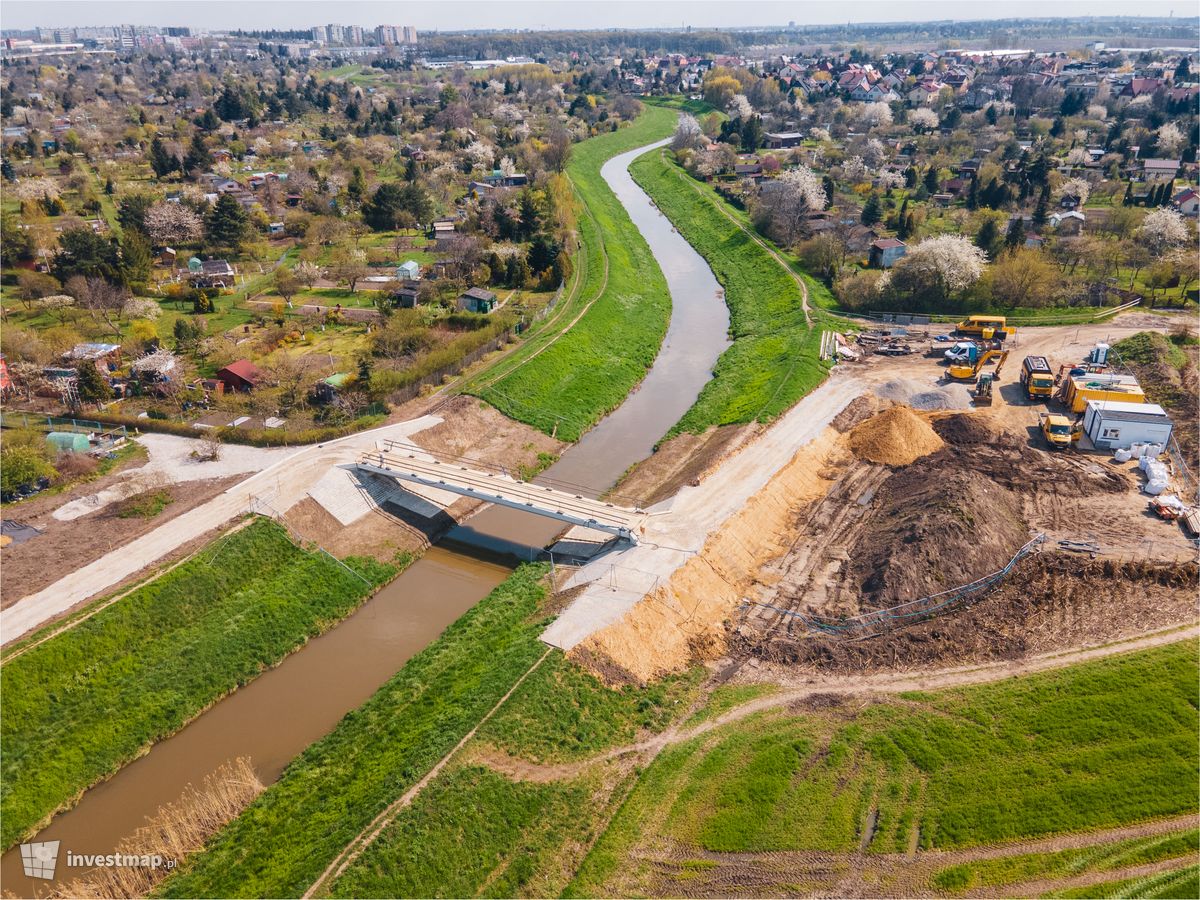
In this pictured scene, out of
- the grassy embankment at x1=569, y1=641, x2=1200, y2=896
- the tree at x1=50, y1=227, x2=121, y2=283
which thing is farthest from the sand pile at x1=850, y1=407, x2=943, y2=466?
the tree at x1=50, y1=227, x2=121, y2=283

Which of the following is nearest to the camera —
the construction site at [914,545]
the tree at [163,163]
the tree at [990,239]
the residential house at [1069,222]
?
the construction site at [914,545]

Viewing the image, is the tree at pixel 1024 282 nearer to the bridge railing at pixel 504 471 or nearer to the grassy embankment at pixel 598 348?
the grassy embankment at pixel 598 348

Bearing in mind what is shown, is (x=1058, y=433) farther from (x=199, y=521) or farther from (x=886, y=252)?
(x=199, y=521)

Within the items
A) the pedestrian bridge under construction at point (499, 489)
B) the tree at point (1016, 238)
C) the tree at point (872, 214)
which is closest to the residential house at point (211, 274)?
the pedestrian bridge under construction at point (499, 489)

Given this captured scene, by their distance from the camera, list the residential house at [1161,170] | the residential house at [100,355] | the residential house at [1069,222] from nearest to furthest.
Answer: the residential house at [100,355]
the residential house at [1069,222]
the residential house at [1161,170]

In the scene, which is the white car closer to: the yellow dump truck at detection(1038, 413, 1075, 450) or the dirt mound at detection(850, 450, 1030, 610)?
the yellow dump truck at detection(1038, 413, 1075, 450)

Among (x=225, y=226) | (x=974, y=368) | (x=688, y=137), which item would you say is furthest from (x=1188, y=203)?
(x=225, y=226)

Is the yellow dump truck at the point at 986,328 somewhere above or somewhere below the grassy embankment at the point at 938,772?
above

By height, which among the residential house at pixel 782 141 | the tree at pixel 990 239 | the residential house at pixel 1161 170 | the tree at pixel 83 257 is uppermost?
the residential house at pixel 782 141
